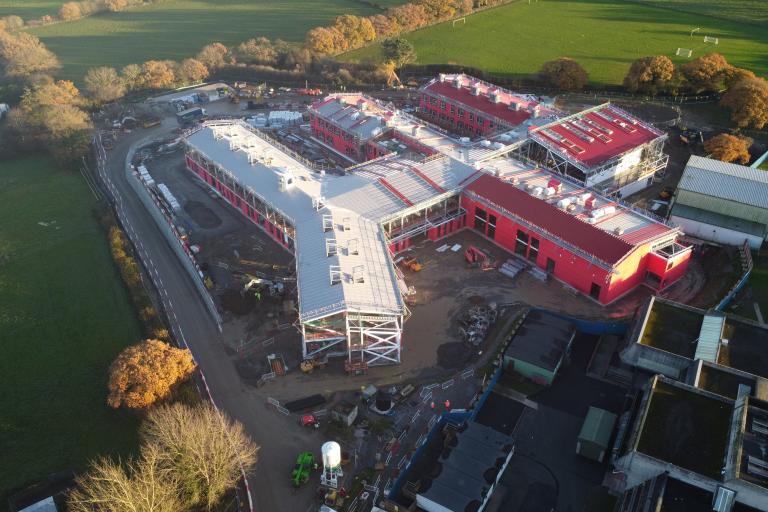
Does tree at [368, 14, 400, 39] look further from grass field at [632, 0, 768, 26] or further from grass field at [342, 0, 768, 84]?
grass field at [632, 0, 768, 26]

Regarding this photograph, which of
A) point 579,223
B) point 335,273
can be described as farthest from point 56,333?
point 579,223

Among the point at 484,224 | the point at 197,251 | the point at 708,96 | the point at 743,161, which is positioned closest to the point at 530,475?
the point at 484,224

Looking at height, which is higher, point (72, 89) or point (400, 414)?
point (72, 89)

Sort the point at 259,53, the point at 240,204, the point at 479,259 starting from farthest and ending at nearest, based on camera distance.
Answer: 1. the point at 259,53
2. the point at 240,204
3. the point at 479,259

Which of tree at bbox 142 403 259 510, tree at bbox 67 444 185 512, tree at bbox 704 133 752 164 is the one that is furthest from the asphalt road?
tree at bbox 704 133 752 164

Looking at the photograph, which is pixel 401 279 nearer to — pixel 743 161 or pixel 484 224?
pixel 484 224

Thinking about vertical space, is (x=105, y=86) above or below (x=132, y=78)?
above

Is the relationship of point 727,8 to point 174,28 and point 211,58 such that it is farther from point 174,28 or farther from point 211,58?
point 174,28
